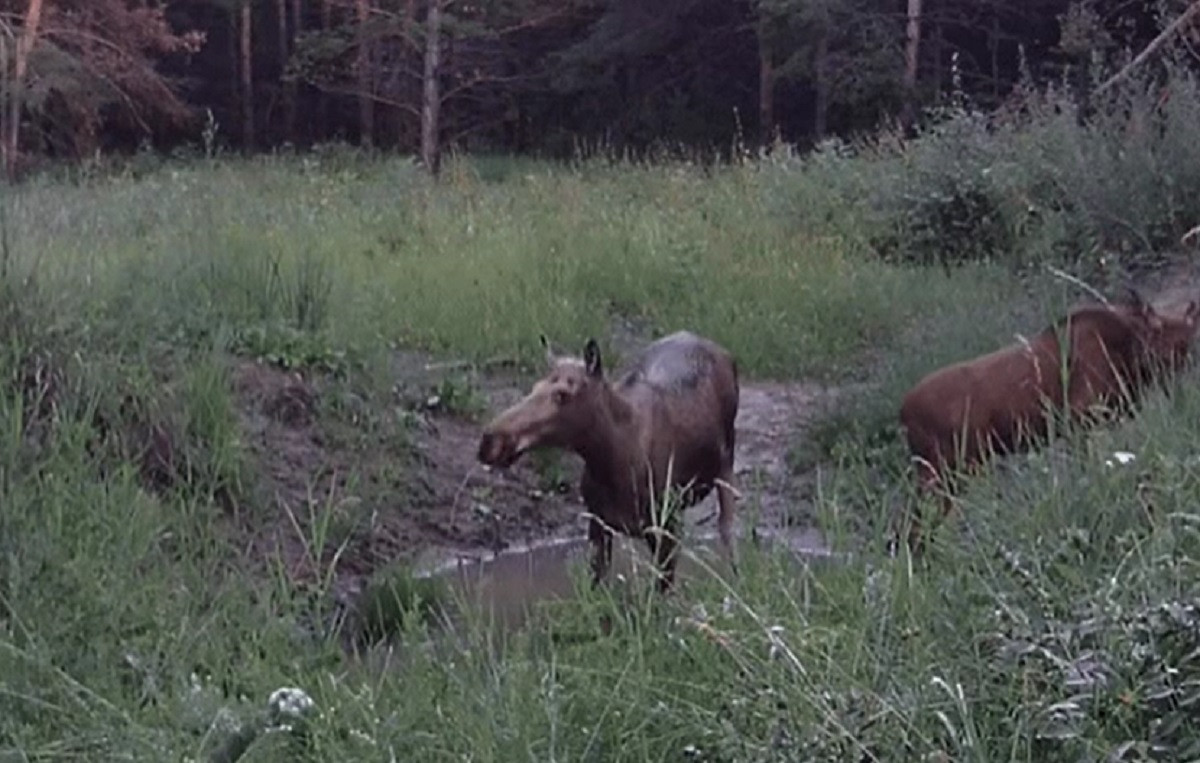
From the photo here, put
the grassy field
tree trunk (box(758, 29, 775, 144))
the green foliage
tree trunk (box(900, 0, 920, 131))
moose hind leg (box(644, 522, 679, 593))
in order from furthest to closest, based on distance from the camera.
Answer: tree trunk (box(758, 29, 775, 144)) → tree trunk (box(900, 0, 920, 131)) → the green foliage → moose hind leg (box(644, 522, 679, 593)) → the grassy field

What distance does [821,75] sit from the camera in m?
35.1

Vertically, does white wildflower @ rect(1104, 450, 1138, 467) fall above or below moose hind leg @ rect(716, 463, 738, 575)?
above

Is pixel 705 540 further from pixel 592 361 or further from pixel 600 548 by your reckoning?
pixel 592 361

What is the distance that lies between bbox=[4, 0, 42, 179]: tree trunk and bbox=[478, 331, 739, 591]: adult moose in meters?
22.1

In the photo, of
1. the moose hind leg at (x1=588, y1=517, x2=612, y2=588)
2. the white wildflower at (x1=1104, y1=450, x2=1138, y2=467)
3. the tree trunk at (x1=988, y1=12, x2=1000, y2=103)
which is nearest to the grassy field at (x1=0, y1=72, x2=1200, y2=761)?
the white wildflower at (x1=1104, y1=450, x2=1138, y2=467)

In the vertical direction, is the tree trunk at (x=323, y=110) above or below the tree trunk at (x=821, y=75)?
below

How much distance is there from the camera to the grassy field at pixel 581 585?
15.3ft

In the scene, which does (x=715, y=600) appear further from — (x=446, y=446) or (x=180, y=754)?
(x=446, y=446)

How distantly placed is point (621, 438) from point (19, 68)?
2470 cm

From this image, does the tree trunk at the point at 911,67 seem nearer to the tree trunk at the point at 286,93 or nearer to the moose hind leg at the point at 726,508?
the tree trunk at the point at 286,93

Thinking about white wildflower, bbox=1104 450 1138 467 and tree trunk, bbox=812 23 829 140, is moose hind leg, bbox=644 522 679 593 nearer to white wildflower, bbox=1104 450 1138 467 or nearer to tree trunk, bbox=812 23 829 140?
white wildflower, bbox=1104 450 1138 467

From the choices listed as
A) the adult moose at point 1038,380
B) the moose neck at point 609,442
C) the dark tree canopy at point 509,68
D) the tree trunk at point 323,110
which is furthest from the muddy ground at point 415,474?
the tree trunk at point 323,110

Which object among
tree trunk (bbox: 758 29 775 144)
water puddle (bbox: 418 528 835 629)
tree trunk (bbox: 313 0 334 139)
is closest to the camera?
water puddle (bbox: 418 528 835 629)

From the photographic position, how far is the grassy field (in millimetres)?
4660
